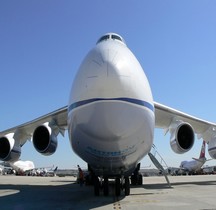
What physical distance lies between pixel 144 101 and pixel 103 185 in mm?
3966

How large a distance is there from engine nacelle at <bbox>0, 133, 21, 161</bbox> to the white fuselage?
6.58 m

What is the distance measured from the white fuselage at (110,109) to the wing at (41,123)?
20.7 ft

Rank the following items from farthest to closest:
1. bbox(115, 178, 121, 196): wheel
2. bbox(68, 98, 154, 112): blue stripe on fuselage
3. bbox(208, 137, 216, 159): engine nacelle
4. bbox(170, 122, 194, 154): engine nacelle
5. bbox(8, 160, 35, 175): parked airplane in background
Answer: bbox(8, 160, 35, 175): parked airplane in background < bbox(208, 137, 216, 159): engine nacelle < bbox(170, 122, 194, 154): engine nacelle < bbox(115, 178, 121, 196): wheel < bbox(68, 98, 154, 112): blue stripe on fuselage

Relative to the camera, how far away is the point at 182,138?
1348cm

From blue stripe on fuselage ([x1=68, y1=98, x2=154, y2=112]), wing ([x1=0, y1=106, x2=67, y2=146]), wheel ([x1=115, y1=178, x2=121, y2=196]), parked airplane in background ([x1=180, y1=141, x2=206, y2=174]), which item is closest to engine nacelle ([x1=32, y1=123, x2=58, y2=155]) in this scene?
→ wing ([x1=0, y1=106, x2=67, y2=146])

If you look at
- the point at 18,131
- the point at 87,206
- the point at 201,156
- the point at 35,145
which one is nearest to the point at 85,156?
the point at 87,206

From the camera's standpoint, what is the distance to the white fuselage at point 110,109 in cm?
798

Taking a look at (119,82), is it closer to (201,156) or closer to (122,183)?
(122,183)

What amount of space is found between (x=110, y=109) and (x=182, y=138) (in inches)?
251

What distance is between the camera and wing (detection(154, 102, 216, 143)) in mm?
15186

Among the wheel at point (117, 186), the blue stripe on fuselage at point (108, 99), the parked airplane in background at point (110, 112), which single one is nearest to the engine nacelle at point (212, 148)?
the parked airplane in background at point (110, 112)

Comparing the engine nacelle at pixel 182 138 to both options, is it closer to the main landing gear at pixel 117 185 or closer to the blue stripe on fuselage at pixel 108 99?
the main landing gear at pixel 117 185

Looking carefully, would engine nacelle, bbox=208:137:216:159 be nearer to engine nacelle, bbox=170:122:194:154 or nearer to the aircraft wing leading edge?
the aircraft wing leading edge

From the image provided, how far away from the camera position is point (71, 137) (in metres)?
9.34
